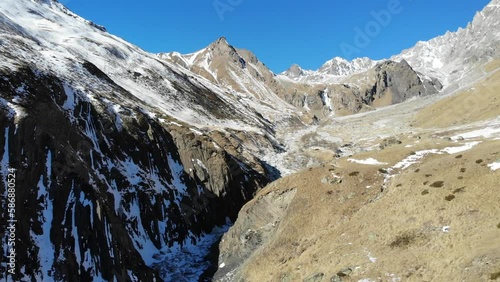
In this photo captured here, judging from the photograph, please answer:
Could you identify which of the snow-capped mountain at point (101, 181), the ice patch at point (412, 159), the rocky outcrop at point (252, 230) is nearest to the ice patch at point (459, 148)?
the ice patch at point (412, 159)

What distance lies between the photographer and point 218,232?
6238 centimetres

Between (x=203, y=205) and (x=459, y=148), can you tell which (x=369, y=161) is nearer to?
(x=459, y=148)

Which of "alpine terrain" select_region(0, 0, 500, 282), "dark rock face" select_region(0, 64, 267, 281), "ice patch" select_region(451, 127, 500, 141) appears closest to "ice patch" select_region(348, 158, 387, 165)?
"alpine terrain" select_region(0, 0, 500, 282)

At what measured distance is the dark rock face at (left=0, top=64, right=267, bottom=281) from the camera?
38.5m

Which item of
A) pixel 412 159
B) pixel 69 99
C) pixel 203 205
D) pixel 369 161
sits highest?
pixel 69 99

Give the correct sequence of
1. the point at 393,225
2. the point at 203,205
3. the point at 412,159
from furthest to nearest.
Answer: the point at 203,205, the point at 412,159, the point at 393,225

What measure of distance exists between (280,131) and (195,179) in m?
103

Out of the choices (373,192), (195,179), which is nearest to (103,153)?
(195,179)

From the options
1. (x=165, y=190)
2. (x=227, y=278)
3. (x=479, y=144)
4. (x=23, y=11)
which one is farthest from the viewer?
(x=23, y=11)

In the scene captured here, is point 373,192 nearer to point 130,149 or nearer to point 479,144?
point 479,144

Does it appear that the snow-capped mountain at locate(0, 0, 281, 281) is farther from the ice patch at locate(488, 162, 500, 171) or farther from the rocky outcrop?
the ice patch at locate(488, 162, 500, 171)

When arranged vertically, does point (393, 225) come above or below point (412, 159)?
below

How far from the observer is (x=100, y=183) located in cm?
5025

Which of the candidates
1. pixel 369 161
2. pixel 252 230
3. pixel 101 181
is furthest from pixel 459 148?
pixel 101 181
